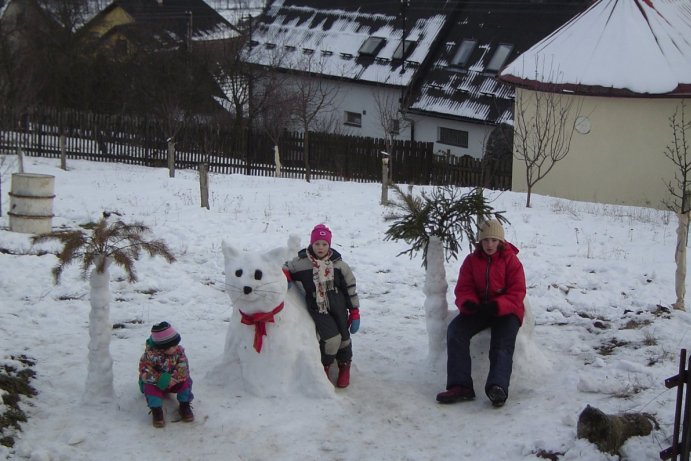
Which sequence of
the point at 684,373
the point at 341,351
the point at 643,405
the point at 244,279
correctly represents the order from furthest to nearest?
the point at 341,351 < the point at 244,279 < the point at 643,405 < the point at 684,373

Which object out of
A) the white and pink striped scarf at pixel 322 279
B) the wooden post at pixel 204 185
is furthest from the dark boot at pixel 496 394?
the wooden post at pixel 204 185

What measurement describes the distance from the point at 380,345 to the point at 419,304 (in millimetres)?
1676

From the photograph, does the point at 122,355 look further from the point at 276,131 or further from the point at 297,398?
the point at 276,131

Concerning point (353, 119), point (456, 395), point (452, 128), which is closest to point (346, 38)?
point (353, 119)

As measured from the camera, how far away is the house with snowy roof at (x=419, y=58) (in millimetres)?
30203

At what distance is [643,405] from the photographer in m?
6.46

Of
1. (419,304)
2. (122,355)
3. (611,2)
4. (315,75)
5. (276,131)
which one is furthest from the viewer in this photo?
(315,75)

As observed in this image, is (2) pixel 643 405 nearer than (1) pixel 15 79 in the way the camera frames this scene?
Yes

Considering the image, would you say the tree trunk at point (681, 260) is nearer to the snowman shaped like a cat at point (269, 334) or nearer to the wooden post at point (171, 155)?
the snowman shaped like a cat at point (269, 334)

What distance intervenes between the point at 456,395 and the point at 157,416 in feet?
8.06

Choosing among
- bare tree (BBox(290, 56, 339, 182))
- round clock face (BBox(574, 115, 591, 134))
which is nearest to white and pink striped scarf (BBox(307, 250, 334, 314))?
round clock face (BBox(574, 115, 591, 134))

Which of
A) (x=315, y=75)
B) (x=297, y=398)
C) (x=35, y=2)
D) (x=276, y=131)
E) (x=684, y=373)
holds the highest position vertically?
(x=35, y=2)

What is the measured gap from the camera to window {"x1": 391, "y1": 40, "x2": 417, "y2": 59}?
108 feet

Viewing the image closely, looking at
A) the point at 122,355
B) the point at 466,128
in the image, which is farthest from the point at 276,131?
the point at 122,355
